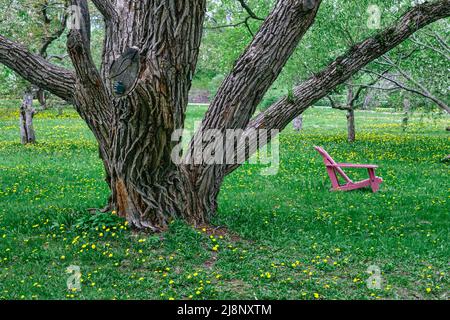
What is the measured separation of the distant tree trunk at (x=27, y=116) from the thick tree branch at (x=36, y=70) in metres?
12.7

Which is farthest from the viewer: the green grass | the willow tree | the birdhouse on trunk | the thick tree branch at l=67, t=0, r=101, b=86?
the thick tree branch at l=67, t=0, r=101, b=86

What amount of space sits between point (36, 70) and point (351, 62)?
4183 mm

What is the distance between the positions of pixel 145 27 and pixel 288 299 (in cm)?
333

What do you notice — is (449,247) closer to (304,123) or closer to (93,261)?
(93,261)

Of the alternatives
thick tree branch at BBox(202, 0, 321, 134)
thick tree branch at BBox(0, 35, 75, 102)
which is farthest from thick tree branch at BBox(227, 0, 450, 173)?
thick tree branch at BBox(0, 35, 75, 102)

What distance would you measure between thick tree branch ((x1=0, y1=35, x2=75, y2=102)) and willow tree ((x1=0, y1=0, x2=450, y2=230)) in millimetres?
13

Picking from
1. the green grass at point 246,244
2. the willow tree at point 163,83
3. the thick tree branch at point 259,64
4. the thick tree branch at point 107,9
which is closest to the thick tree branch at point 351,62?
the willow tree at point 163,83

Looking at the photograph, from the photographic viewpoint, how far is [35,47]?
17531 millimetres

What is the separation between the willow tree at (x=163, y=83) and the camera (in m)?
6.44

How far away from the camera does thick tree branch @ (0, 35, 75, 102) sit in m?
7.32

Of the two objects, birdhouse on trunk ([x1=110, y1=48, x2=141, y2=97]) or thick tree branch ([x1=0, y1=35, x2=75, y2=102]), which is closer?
birdhouse on trunk ([x1=110, y1=48, x2=141, y2=97])
